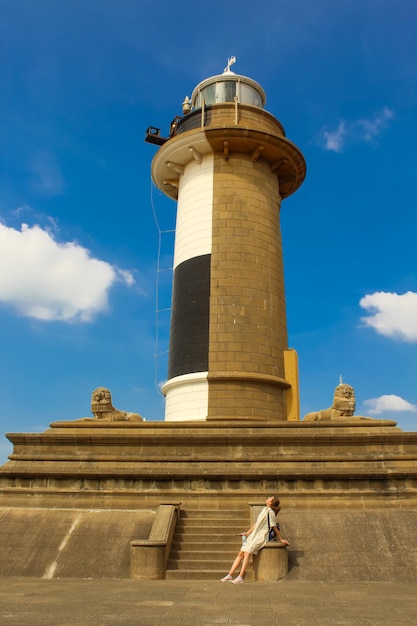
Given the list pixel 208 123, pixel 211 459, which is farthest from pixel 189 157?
pixel 211 459

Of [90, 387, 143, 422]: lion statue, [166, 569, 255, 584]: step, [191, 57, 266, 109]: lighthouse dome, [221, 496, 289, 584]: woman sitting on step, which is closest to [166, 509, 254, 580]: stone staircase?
[166, 569, 255, 584]: step

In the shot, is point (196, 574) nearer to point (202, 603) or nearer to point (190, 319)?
point (202, 603)

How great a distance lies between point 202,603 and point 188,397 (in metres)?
10.0

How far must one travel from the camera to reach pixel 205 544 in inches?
415

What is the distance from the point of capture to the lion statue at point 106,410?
14.9m

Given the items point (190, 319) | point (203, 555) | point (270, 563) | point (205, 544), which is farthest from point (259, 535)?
point (190, 319)

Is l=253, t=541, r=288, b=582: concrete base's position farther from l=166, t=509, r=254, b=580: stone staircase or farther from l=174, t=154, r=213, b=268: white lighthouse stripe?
l=174, t=154, r=213, b=268: white lighthouse stripe

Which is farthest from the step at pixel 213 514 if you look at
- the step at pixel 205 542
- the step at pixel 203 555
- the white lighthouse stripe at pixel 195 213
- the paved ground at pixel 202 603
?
the white lighthouse stripe at pixel 195 213

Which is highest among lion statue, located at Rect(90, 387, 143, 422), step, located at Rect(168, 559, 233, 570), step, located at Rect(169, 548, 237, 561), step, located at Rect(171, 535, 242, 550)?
lion statue, located at Rect(90, 387, 143, 422)

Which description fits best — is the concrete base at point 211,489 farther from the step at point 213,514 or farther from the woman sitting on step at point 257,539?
the woman sitting on step at point 257,539

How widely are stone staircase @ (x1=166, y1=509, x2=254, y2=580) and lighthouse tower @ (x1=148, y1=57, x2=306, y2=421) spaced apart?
464 centimetres

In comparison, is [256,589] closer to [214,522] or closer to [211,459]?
[214,522]

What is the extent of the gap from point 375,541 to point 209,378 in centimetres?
747

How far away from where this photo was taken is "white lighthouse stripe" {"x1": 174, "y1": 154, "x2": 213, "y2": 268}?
1847 centimetres
